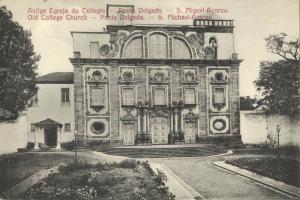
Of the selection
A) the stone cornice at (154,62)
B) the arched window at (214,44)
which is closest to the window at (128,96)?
the stone cornice at (154,62)

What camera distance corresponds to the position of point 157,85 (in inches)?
292

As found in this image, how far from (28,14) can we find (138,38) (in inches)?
72.2

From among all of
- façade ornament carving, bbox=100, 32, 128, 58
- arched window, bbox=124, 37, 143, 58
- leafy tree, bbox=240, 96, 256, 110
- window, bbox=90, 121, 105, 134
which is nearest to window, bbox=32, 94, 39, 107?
window, bbox=90, 121, 105, 134

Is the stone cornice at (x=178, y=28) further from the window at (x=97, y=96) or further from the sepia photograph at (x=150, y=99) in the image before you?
the window at (x=97, y=96)

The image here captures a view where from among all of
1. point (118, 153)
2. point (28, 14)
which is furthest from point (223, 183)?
point (28, 14)

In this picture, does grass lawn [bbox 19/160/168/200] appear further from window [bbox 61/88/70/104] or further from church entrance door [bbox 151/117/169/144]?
church entrance door [bbox 151/117/169/144]

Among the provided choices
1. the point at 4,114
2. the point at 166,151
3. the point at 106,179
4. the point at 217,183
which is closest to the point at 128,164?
the point at 106,179

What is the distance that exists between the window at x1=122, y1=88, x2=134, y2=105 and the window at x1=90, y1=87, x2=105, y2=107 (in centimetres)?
30

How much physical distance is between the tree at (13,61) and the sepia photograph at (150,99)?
14mm

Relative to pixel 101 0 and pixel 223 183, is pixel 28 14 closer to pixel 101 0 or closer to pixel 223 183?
→ pixel 101 0

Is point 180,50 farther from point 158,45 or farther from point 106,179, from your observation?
point 106,179

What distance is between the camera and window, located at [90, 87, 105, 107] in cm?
698

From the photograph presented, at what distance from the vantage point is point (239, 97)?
6.89 m

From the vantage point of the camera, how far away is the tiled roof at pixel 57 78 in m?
6.32
